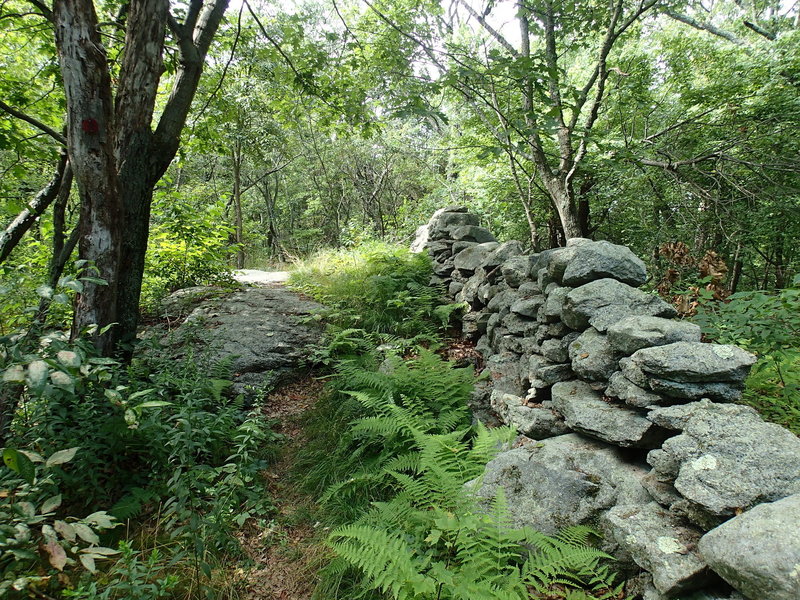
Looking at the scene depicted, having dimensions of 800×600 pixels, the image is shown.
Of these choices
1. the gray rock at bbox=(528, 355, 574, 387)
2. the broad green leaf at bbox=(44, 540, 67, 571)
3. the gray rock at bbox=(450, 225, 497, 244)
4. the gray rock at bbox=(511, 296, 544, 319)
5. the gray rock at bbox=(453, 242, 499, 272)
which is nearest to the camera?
the broad green leaf at bbox=(44, 540, 67, 571)

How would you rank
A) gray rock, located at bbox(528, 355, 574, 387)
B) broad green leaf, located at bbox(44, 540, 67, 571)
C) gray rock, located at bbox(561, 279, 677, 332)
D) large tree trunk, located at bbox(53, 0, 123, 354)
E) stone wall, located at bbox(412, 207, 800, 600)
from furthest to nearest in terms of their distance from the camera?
gray rock, located at bbox(528, 355, 574, 387), large tree trunk, located at bbox(53, 0, 123, 354), gray rock, located at bbox(561, 279, 677, 332), stone wall, located at bbox(412, 207, 800, 600), broad green leaf, located at bbox(44, 540, 67, 571)

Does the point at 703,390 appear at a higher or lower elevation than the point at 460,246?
lower

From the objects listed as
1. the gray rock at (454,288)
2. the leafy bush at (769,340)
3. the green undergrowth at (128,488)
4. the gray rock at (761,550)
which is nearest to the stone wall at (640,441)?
the gray rock at (761,550)

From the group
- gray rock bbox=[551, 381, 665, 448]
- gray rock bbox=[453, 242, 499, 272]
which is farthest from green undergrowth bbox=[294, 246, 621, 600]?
gray rock bbox=[453, 242, 499, 272]

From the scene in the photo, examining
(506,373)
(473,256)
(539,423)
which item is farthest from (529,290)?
(473,256)

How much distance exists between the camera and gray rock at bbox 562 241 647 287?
10.6 ft

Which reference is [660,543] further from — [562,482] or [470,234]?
[470,234]

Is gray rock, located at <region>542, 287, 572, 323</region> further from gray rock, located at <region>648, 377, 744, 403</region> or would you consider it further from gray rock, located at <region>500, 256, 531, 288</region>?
gray rock, located at <region>648, 377, 744, 403</region>

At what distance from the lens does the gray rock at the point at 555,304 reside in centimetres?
334

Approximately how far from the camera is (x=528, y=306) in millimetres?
3920

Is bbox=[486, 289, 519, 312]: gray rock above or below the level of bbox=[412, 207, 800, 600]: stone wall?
above

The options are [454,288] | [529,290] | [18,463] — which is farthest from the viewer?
[454,288]

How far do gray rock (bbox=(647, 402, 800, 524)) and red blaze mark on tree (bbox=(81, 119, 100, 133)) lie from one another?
425cm

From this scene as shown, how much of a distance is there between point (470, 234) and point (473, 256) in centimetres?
103
